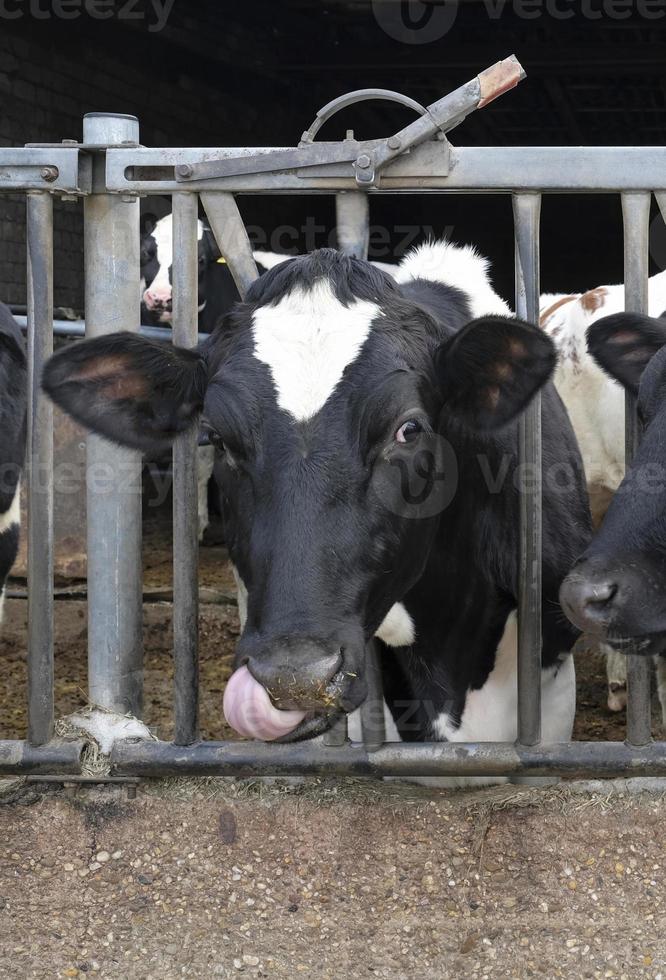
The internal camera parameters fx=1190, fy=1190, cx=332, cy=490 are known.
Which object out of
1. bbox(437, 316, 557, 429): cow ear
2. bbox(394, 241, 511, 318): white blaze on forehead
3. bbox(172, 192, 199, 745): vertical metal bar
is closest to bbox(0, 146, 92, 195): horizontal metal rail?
bbox(172, 192, 199, 745): vertical metal bar

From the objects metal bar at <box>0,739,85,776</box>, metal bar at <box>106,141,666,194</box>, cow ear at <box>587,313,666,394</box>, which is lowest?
metal bar at <box>0,739,85,776</box>

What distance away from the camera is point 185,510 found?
296 cm

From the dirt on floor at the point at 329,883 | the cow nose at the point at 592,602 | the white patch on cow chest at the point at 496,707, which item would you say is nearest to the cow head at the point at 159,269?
the white patch on cow chest at the point at 496,707

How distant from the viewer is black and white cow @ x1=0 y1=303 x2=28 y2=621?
377 cm

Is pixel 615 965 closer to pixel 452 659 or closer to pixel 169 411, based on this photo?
pixel 452 659

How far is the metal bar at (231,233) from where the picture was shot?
116 inches

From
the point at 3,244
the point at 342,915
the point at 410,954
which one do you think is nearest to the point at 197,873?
the point at 342,915

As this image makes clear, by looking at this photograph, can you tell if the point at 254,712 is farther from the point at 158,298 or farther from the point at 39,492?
the point at 158,298

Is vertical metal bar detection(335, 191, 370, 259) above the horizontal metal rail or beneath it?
beneath

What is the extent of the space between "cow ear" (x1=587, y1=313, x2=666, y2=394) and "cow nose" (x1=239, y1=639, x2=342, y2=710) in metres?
1.33

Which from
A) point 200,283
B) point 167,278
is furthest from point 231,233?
point 200,283

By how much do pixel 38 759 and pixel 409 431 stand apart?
1279mm

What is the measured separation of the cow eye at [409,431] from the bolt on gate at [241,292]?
51 cm
